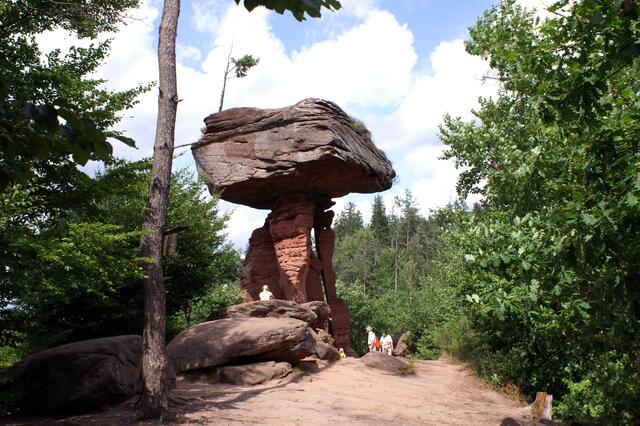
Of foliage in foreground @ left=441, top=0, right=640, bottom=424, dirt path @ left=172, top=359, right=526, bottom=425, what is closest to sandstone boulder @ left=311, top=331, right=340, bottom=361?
dirt path @ left=172, top=359, right=526, bottom=425

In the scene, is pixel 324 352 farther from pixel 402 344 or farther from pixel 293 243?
pixel 402 344

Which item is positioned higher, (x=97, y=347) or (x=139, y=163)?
(x=139, y=163)

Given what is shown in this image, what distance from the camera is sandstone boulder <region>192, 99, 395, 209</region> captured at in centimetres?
1686

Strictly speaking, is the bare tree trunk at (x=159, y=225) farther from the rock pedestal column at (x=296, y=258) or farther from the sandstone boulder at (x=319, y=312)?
the rock pedestal column at (x=296, y=258)

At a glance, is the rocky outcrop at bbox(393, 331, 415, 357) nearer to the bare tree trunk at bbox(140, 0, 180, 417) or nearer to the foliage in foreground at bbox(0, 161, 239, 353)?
the foliage in foreground at bbox(0, 161, 239, 353)

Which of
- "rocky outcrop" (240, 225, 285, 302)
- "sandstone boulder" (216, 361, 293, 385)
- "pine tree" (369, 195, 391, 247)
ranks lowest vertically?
"sandstone boulder" (216, 361, 293, 385)

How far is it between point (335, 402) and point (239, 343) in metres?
2.75

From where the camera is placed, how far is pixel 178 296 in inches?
613

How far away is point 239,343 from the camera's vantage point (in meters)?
11.6

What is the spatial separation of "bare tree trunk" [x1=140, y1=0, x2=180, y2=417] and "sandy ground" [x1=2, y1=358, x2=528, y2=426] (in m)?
0.50

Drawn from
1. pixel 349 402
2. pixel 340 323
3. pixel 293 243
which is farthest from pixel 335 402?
pixel 340 323

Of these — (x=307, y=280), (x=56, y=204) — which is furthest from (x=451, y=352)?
(x=56, y=204)

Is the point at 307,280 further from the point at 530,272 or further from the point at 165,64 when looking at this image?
the point at 530,272

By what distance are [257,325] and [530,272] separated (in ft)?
26.4
